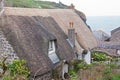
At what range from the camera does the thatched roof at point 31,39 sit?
790 inches

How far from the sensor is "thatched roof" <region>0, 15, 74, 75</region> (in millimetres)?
A: 20062

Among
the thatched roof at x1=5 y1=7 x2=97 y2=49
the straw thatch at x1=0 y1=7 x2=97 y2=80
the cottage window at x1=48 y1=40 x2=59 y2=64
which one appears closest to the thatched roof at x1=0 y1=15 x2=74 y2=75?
the straw thatch at x1=0 y1=7 x2=97 y2=80

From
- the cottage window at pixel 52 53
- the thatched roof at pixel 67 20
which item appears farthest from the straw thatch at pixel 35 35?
the cottage window at pixel 52 53

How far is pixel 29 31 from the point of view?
866 inches

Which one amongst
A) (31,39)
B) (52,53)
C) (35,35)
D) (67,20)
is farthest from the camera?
(67,20)

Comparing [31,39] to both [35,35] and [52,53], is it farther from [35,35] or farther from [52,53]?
[52,53]

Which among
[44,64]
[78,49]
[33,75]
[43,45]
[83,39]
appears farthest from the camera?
[83,39]

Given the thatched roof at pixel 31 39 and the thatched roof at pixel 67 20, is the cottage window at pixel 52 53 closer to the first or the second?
the thatched roof at pixel 31 39

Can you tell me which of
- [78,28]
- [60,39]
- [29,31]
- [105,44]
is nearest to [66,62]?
[60,39]

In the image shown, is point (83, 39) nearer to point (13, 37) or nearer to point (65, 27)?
point (65, 27)

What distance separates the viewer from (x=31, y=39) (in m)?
21.5

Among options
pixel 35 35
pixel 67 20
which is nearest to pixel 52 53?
pixel 35 35

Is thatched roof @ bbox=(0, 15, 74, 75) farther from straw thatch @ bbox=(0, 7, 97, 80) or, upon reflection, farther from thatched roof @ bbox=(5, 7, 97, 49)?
thatched roof @ bbox=(5, 7, 97, 49)

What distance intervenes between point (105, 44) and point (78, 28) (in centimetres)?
1789
